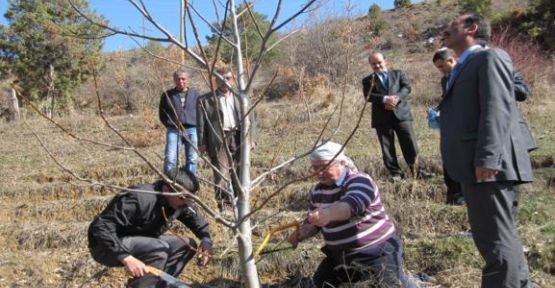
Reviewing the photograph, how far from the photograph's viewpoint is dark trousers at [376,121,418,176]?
17.1 ft

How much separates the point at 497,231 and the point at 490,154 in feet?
1.25

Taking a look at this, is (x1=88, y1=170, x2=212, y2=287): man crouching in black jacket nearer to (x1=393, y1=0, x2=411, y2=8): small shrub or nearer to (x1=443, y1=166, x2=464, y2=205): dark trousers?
(x1=443, y1=166, x2=464, y2=205): dark trousers

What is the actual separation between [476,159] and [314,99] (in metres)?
10.2

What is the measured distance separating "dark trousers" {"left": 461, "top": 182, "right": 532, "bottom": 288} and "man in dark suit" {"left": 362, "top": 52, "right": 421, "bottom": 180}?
2.62 metres

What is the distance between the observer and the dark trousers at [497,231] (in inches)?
95.4

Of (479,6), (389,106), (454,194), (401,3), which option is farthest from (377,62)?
(401,3)

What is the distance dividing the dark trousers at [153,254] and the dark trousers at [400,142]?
2.53 m

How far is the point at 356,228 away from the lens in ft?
9.67

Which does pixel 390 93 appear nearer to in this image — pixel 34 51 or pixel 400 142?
pixel 400 142

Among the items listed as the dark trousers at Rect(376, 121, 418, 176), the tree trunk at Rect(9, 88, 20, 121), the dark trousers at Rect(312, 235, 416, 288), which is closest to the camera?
the dark trousers at Rect(312, 235, 416, 288)

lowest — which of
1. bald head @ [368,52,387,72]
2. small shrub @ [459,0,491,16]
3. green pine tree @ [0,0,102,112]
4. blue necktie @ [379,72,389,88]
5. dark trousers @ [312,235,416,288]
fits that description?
dark trousers @ [312,235,416,288]

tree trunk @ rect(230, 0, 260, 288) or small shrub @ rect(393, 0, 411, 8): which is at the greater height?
small shrub @ rect(393, 0, 411, 8)

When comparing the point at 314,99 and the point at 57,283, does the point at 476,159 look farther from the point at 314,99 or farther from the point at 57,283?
the point at 314,99

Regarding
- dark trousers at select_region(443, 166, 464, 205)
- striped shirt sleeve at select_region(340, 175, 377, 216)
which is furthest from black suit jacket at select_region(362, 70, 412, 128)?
striped shirt sleeve at select_region(340, 175, 377, 216)
